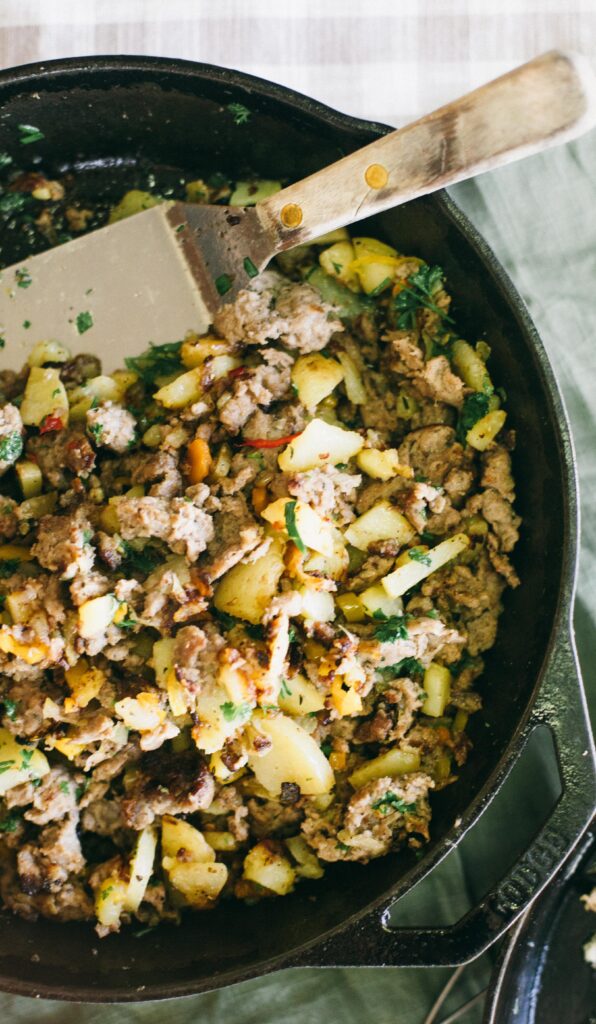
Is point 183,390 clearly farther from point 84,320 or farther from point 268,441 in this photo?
Answer: point 84,320

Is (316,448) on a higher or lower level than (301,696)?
higher

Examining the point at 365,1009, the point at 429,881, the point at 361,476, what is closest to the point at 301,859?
the point at 429,881

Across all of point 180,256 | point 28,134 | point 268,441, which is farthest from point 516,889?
point 28,134

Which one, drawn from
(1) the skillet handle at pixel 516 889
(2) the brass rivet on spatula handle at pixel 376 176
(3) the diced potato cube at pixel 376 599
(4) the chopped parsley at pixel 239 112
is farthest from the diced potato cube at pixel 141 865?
(4) the chopped parsley at pixel 239 112

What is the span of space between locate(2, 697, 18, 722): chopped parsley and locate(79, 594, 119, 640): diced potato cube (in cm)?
31

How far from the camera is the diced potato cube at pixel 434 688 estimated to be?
8.65 ft

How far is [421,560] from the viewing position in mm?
2549

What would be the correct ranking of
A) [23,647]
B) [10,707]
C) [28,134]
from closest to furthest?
[23,647] → [10,707] → [28,134]

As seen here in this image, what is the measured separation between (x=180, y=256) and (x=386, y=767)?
1584 mm

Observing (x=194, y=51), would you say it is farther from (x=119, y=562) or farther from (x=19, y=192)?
(x=119, y=562)

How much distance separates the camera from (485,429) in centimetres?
267

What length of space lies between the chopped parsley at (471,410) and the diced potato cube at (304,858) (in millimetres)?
1247

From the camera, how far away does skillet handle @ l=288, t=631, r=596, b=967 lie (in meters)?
2.37

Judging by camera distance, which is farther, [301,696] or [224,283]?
[224,283]
